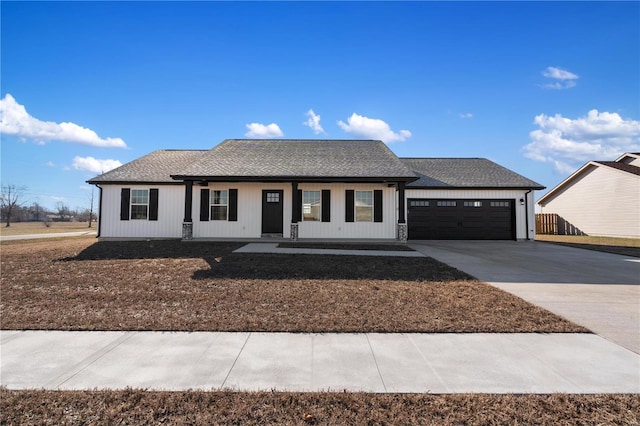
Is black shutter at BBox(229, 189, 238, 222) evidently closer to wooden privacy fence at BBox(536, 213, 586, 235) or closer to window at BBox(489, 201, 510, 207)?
window at BBox(489, 201, 510, 207)

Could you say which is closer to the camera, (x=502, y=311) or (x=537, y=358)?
(x=537, y=358)

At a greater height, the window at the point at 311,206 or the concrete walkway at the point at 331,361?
the window at the point at 311,206

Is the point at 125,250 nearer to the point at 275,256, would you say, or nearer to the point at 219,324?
the point at 275,256

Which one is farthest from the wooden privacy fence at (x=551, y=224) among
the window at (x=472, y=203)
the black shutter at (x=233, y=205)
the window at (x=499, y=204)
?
the black shutter at (x=233, y=205)

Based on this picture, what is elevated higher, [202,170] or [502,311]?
[202,170]

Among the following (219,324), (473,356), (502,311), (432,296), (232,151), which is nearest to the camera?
(473,356)

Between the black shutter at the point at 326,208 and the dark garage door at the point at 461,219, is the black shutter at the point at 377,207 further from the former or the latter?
the dark garage door at the point at 461,219

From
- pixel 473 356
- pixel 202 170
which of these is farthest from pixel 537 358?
pixel 202 170

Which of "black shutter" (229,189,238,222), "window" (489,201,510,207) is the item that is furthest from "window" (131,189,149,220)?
"window" (489,201,510,207)

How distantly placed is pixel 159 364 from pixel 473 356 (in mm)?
3672

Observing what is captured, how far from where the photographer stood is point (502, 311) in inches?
217

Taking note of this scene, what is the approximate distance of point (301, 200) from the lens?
1590 centimetres

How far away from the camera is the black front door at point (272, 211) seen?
16.0m

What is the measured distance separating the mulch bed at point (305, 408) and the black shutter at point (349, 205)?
12.8 m
